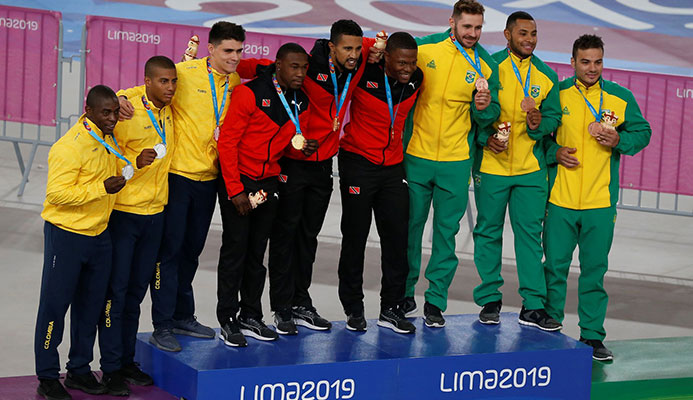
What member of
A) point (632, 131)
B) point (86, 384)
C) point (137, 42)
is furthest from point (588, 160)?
point (137, 42)

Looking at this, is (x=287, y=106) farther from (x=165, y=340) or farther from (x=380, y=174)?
(x=165, y=340)

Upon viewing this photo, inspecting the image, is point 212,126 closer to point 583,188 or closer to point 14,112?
point 583,188

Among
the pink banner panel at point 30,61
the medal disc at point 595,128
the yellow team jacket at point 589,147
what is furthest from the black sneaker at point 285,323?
the pink banner panel at point 30,61

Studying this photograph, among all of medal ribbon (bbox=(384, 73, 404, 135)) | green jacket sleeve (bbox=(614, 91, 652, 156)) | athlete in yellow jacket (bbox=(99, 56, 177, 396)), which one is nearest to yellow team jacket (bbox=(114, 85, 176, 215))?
athlete in yellow jacket (bbox=(99, 56, 177, 396))

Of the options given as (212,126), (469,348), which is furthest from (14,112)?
(469,348)

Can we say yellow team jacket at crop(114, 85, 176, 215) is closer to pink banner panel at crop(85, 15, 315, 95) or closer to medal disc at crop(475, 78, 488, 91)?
medal disc at crop(475, 78, 488, 91)

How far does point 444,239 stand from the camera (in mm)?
7430

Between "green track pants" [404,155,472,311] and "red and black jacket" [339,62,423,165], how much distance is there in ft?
1.00

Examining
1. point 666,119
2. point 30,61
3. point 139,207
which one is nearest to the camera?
point 139,207

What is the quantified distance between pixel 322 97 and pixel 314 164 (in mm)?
426

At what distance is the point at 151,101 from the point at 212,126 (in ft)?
1.37

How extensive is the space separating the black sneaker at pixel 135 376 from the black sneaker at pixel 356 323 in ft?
4.45

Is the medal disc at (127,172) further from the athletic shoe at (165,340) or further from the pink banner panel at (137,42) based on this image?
the pink banner panel at (137,42)

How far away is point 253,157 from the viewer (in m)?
6.64
